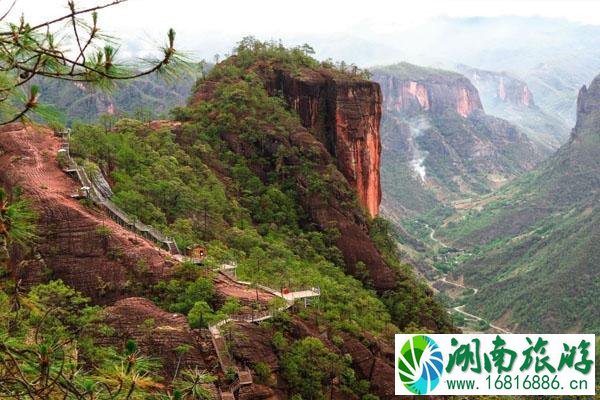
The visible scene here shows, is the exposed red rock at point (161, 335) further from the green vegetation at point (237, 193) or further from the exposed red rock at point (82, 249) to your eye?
the exposed red rock at point (82, 249)

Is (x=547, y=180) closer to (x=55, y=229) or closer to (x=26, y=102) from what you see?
(x=55, y=229)

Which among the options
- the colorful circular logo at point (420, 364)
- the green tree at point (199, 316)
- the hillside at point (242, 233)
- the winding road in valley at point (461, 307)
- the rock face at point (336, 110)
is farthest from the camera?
the winding road in valley at point (461, 307)

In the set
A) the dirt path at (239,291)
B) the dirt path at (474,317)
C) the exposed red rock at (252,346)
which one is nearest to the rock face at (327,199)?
the dirt path at (239,291)

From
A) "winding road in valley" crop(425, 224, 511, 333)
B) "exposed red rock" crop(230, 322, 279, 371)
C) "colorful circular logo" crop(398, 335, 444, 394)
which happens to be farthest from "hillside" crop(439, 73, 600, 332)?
"exposed red rock" crop(230, 322, 279, 371)

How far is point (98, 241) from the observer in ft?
89.7

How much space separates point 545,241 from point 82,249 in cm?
11402

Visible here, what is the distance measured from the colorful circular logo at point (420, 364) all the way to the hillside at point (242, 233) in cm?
367

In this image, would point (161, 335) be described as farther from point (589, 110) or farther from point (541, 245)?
point (589, 110)

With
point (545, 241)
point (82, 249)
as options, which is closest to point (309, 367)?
point (82, 249)

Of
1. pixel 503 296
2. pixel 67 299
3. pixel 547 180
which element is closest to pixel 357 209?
pixel 67 299

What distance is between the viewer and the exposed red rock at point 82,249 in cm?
2619

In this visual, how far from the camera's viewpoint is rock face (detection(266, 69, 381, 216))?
53.9 meters

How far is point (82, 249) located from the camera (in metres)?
27.1

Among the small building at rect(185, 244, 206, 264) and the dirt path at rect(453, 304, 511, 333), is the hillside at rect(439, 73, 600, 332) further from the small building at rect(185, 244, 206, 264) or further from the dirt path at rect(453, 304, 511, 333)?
the small building at rect(185, 244, 206, 264)
